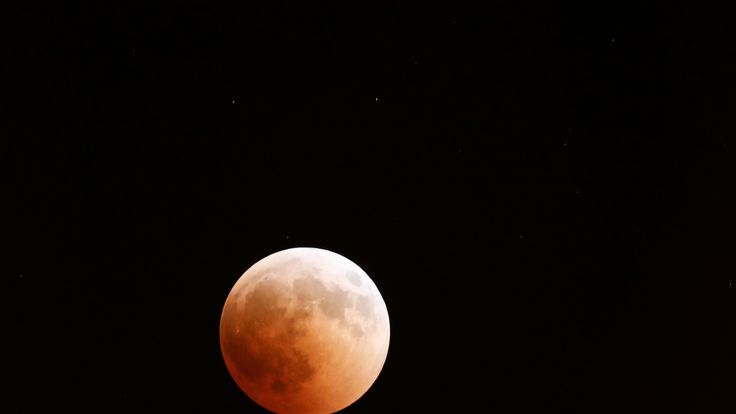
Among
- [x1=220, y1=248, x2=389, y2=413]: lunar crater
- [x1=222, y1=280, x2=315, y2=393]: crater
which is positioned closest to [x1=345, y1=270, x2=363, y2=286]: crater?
[x1=220, y1=248, x2=389, y2=413]: lunar crater

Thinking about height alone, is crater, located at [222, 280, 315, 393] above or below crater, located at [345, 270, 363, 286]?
below

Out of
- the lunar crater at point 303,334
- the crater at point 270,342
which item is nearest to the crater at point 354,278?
the lunar crater at point 303,334

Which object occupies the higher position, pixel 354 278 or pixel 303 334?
pixel 354 278

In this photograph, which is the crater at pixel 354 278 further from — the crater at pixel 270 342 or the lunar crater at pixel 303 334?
the crater at pixel 270 342

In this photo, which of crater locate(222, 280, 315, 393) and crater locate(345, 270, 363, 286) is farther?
crater locate(345, 270, 363, 286)

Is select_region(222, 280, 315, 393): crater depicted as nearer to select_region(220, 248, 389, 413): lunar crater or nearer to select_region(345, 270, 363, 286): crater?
select_region(220, 248, 389, 413): lunar crater

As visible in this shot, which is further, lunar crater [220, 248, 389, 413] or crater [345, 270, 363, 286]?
crater [345, 270, 363, 286]

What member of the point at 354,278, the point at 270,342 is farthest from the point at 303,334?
the point at 354,278

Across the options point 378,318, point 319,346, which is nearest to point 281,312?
point 319,346

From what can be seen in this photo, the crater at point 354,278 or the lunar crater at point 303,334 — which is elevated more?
the crater at point 354,278

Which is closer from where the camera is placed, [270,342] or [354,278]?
[270,342]

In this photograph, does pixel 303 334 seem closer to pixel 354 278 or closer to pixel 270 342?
pixel 270 342

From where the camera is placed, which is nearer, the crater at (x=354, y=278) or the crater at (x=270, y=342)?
the crater at (x=270, y=342)

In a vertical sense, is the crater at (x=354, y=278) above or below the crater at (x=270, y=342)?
above
